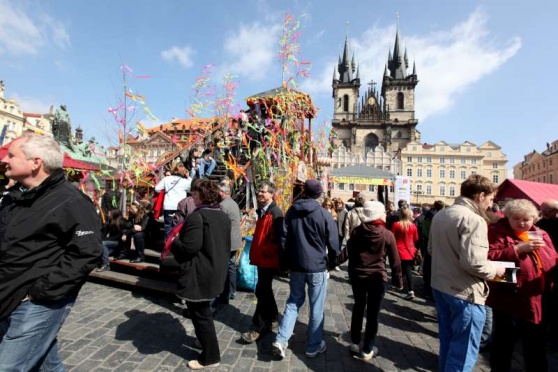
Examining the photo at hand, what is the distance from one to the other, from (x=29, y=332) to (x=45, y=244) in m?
0.53

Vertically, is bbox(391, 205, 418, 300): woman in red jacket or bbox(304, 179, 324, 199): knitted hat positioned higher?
bbox(304, 179, 324, 199): knitted hat

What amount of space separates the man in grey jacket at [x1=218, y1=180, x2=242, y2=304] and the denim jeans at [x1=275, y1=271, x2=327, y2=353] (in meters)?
1.52

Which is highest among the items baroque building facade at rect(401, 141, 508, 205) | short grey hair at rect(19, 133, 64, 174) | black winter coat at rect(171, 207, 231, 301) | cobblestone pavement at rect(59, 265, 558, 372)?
baroque building facade at rect(401, 141, 508, 205)

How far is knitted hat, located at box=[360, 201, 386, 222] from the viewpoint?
3.21m

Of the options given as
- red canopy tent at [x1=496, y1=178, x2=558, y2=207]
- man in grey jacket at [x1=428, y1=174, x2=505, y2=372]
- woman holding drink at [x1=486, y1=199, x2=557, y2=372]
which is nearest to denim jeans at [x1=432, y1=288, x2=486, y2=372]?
man in grey jacket at [x1=428, y1=174, x2=505, y2=372]

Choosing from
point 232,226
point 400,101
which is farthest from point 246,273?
point 400,101

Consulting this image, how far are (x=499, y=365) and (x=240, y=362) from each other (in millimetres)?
2457

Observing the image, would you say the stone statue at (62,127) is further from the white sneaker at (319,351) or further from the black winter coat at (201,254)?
the white sneaker at (319,351)

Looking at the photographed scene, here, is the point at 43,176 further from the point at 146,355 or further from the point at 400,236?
the point at 400,236

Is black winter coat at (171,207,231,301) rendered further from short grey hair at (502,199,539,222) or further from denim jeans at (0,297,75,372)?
short grey hair at (502,199,539,222)

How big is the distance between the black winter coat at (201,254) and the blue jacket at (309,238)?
74cm

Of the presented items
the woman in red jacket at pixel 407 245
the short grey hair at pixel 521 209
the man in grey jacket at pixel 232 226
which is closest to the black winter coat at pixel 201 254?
the man in grey jacket at pixel 232 226

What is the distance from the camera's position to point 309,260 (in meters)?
3.10

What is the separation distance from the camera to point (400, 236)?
18.4 ft
